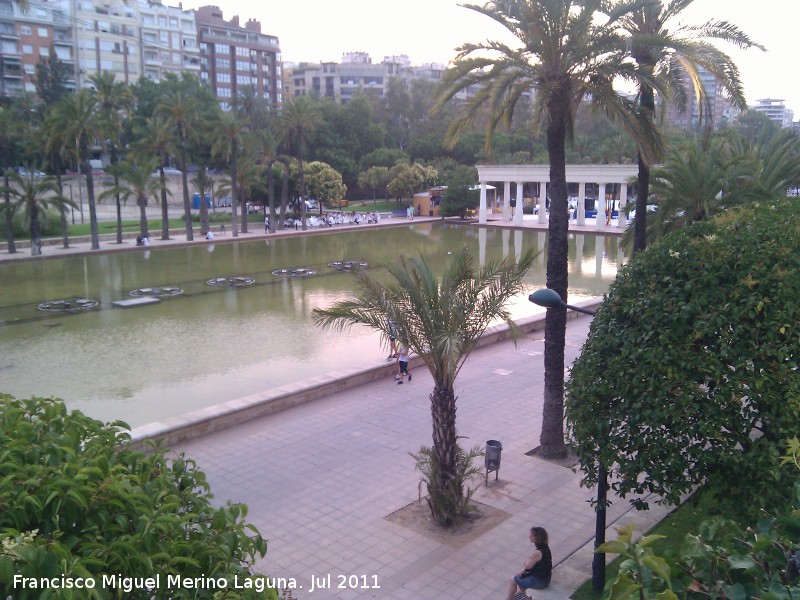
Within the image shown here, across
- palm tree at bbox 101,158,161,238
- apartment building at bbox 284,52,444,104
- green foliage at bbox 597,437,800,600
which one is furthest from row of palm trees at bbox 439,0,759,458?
apartment building at bbox 284,52,444,104

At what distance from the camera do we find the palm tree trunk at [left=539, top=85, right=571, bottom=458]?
39.6 ft

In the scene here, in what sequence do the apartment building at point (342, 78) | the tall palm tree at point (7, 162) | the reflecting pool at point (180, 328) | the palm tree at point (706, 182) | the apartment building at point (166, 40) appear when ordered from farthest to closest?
the apartment building at point (342, 78), the apartment building at point (166, 40), the tall palm tree at point (7, 162), the palm tree at point (706, 182), the reflecting pool at point (180, 328)

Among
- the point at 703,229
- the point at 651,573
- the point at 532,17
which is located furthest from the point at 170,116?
the point at 651,573

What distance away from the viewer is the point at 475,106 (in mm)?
12586

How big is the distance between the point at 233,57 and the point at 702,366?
344 feet

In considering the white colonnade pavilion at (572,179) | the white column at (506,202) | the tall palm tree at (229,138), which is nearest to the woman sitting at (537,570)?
the tall palm tree at (229,138)

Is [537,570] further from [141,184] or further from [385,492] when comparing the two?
[141,184]

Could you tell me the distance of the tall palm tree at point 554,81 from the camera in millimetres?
11398

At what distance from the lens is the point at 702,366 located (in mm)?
6809

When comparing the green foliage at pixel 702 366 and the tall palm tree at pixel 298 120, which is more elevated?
the tall palm tree at pixel 298 120

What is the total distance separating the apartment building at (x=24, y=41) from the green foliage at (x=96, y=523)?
79384 mm

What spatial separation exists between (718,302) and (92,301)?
2411 cm

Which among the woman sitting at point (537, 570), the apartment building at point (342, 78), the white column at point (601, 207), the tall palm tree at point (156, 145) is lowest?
the woman sitting at point (537, 570)

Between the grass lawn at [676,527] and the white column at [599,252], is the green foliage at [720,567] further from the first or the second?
the white column at [599,252]
